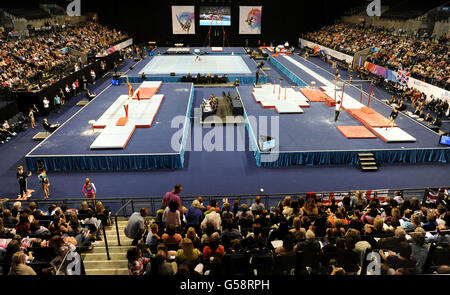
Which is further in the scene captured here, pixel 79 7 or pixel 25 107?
pixel 79 7

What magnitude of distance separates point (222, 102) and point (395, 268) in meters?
17.2

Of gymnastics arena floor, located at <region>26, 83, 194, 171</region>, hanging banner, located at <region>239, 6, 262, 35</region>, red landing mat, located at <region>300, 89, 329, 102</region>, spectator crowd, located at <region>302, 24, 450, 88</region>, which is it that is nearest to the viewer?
gymnastics arena floor, located at <region>26, 83, 194, 171</region>

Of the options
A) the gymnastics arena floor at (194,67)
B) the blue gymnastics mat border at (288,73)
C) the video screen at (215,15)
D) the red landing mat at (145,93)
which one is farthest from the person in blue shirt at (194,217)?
the video screen at (215,15)

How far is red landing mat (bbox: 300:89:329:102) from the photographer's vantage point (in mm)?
19844

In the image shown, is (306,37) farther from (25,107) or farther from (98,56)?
(25,107)

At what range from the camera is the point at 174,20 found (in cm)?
4503

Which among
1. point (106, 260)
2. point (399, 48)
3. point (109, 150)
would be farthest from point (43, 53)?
point (399, 48)

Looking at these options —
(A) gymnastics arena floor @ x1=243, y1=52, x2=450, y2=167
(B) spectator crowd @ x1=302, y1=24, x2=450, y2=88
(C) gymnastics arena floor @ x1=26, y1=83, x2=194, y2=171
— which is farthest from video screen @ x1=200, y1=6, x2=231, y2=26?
(C) gymnastics arena floor @ x1=26, y1=83, x2=194, y2=171

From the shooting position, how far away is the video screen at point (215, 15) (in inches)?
1745

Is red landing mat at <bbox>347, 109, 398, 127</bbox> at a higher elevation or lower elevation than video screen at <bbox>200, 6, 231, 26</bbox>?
lower

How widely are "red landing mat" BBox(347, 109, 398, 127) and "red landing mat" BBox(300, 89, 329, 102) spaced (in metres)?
2.63

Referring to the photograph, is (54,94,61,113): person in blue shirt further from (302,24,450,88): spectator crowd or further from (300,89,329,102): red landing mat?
(302,24,450,88): spectator crowd
